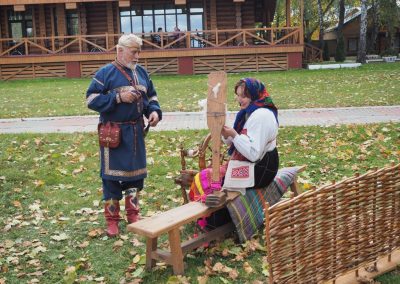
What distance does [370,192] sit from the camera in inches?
154

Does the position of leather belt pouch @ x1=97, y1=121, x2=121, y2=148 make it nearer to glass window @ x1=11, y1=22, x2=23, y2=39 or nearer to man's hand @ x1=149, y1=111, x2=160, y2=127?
man's hand @ x1=149, y1=111, x2=160, y2=127

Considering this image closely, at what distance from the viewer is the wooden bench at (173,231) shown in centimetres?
396

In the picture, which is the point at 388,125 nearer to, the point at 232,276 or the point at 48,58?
the point at 232,276

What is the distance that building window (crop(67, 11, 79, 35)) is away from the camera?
27.8 metres

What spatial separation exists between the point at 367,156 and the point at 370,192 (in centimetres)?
397

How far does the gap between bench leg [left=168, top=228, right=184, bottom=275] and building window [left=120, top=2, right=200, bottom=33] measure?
24.1 metres

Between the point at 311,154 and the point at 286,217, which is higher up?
the point at 286,217

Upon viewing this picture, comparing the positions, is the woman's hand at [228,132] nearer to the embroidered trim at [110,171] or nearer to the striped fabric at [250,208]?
the striped fabric at [250,208]

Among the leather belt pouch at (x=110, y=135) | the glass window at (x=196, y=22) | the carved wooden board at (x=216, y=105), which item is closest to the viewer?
the carved wooden board at (x=216, y=105)

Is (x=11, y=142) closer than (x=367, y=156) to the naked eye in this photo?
No

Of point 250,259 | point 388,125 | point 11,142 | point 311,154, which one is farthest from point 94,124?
point 250,259

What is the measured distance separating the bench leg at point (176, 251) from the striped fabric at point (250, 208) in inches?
24.9

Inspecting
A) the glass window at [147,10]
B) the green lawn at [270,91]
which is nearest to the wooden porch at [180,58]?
the green lawn at [270,91]

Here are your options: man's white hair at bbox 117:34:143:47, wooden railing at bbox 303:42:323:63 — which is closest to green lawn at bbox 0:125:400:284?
man's white hair at bbox 117:34:143:47
